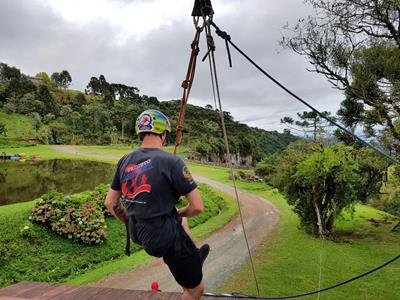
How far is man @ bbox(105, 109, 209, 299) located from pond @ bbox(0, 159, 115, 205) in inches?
662

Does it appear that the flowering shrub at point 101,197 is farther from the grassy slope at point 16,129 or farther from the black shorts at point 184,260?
the grassy slope at point 16,129

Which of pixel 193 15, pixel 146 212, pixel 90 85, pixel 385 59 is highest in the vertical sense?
pixel 90 85

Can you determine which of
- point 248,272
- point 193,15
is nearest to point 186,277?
point 193,15

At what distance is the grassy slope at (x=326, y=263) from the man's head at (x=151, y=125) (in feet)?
20.0

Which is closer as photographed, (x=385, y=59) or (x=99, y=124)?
(x=385, y=59)

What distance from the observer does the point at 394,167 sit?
11.5 meters

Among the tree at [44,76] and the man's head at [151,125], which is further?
A: the tree at [44,76]

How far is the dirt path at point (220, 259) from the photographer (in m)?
8.26

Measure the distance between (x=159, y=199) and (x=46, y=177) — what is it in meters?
24.1

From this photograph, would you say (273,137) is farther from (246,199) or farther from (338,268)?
(338,268)

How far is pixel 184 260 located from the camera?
2361 millimetres

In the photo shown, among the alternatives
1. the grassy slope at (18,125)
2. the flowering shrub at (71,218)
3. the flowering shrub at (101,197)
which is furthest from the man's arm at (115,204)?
the grassy slope at (18,125)

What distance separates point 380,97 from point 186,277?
8241mm

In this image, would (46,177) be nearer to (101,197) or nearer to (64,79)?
(101,197)
